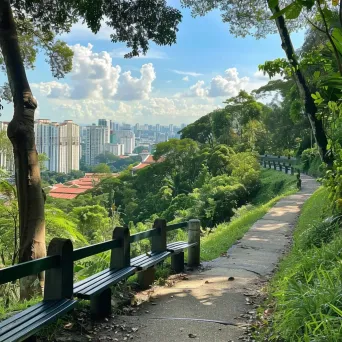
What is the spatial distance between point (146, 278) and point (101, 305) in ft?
4.31

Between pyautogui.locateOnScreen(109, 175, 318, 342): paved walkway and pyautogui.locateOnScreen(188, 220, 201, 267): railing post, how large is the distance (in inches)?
9.6

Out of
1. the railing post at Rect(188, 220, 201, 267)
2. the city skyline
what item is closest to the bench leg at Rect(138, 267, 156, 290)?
the railing post at Rect(188, 220, 201, 267)

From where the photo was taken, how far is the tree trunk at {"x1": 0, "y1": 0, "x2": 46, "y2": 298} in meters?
6.83

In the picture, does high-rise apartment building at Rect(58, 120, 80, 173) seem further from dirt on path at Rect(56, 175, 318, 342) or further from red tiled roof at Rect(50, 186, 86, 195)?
dirt on path at Rect(56, 175, 318, 342)

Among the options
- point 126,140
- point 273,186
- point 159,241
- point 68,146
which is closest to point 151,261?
point 159,241

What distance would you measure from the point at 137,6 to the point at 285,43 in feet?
10.7

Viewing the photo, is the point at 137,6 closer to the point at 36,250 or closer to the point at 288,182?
the point at 36,250

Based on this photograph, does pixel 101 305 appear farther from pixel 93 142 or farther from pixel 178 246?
pixel 93 142

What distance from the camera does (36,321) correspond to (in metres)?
3.26

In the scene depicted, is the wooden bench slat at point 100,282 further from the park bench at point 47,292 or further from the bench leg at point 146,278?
the bench leg at point 146,278

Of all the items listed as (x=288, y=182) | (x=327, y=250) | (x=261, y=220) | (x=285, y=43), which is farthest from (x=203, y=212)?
(x=327, y=250)

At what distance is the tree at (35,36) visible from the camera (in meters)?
6.87

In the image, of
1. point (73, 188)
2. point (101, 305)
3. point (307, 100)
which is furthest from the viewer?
point (73, 188)

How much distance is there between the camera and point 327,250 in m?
4.68
